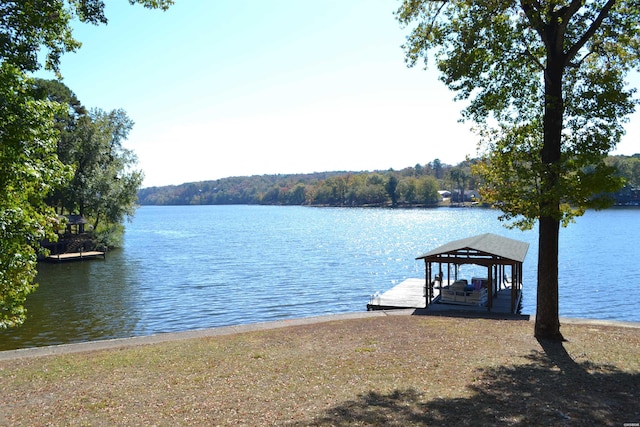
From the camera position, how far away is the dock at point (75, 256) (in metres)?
46.7

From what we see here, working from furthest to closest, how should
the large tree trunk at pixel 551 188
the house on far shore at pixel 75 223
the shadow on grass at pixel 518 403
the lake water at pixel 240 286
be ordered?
the house on far shore at pixel 75 223, the lake water at pixel 240 286, the large tree trunk at pixel 551 188, the shadow on grass at pixel 518 403

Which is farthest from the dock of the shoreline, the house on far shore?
the shoreline

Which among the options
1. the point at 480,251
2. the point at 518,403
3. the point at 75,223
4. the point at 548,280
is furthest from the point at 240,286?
the point at 518,403

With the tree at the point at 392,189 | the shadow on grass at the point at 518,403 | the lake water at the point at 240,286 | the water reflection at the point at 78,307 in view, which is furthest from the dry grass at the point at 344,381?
the tree at the point at 392,189

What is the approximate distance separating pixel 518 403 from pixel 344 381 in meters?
3.37

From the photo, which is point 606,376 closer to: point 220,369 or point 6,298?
point 220,369

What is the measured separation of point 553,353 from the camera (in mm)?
12273

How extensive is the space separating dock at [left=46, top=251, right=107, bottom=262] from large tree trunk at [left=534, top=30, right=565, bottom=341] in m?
45.1

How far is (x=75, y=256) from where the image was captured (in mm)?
47531

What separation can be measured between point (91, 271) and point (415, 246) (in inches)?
1516

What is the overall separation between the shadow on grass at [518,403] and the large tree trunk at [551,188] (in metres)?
3.21

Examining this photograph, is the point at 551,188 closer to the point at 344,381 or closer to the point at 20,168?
the point at 344,381

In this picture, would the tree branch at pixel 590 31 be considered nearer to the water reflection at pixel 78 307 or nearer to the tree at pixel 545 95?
the tree at pixel 545 95

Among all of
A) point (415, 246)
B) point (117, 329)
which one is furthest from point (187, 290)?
point (415, 246)
